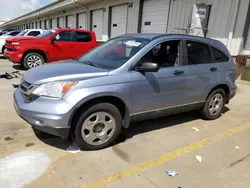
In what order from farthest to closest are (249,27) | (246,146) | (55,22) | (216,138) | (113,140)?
(55,22)
(249,27)
(216,138)
(246,146)
(113,140)

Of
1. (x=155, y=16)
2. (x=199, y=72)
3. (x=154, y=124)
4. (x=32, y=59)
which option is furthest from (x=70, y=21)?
(x=199, y=72)

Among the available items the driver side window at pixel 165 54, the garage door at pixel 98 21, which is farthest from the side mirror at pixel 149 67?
the garage door at pixel 98 21

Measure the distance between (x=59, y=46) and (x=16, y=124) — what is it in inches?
227

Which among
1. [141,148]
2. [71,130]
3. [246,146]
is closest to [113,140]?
[141,148]

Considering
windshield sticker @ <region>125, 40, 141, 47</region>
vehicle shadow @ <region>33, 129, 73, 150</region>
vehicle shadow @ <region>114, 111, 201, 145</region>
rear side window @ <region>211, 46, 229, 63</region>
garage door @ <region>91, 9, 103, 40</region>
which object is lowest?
vehicle shadow @ <region>114, 111, 201, 145</region>

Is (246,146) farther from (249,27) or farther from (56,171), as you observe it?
(249,27)

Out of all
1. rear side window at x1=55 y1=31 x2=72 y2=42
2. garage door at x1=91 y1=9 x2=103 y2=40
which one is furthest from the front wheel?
garage door at x1=91 y1=9 x2=103 y2=40

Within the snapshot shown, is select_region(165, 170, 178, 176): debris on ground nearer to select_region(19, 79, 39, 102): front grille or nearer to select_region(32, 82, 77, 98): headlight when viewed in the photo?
select_region(32, 82, 77, 98): headlight

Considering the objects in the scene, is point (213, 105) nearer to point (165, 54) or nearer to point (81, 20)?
point (165, 54)

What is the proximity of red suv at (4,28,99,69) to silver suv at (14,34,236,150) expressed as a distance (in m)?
5.41

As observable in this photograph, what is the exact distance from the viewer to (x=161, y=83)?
3.47m

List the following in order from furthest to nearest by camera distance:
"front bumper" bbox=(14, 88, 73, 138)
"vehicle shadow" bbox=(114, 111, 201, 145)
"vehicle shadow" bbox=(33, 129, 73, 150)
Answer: "vehicle shadow" bbox=(114, 111, 201, 145) → "vehicle shadow" bbox=(33, 129, 73, 150) → "front bumper" bbox=(14, 88, 73, 138)

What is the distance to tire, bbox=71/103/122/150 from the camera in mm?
2904

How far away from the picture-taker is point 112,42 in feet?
13.4
